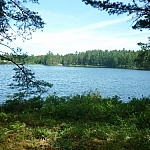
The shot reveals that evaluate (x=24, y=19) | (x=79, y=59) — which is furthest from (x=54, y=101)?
(x=79, y=59)

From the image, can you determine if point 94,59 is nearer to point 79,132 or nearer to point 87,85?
point 87,85

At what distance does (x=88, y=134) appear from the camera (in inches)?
237

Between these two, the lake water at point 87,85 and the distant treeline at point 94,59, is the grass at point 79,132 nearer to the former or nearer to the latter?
the lake water at point 87,85

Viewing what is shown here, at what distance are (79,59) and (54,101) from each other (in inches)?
5818

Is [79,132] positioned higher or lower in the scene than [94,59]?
lower

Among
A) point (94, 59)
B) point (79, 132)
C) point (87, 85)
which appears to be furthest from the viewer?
point (94, 59)

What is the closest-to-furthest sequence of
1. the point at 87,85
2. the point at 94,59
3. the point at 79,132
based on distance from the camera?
the point at 79,132 < the point at 87,85 < the point at 94,59

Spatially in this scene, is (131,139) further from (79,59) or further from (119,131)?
(79,59)

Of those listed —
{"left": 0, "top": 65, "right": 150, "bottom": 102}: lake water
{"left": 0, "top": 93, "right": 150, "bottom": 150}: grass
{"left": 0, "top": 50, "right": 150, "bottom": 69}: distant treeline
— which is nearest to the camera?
{"left": 0, "top": 93, "right": 150, "bottom": 150}: grass

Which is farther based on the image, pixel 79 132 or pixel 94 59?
pixel 94 59

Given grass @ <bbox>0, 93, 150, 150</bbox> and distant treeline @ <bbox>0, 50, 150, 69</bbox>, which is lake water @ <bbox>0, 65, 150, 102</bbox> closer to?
grass @ <bbox>0, 93, 150, 150</bbox>

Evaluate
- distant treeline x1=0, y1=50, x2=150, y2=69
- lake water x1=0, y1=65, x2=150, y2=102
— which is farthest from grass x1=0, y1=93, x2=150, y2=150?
distant treeline x1=0, y1=50, x2=150, y2=69

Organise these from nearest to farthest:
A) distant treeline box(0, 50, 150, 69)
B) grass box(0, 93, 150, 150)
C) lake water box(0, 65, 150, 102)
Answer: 1. grass box(0, 93, 150, 150)
2. lake water box(0, 65, 150, 102)
3. distant treeline box(0, 50, 150, 69)

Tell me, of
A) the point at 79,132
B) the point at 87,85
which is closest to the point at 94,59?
the point at 87,85
